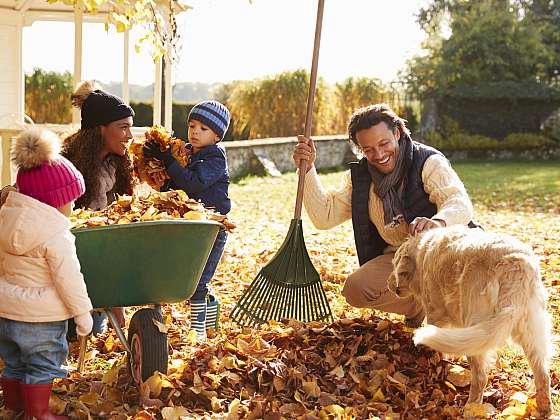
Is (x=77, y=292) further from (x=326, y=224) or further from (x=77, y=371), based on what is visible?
(x=326, y=224)

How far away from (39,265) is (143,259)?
51cm

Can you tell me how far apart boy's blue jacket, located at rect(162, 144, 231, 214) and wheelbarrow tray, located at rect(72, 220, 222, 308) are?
917mm

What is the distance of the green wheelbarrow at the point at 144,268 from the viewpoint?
11.2ft

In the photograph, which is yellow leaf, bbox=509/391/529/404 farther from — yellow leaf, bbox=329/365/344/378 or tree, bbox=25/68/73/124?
tree, bbox=25/68/73/124

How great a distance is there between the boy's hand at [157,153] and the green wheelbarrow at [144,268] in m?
0.98

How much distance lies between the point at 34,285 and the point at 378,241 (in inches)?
86.6


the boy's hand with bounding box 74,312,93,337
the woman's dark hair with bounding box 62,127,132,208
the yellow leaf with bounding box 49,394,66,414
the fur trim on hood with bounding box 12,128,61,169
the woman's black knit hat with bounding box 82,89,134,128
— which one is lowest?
the yellow leaf with bounding box 49,394,66,414

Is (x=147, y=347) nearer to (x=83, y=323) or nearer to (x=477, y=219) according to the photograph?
(x=83, y=323)

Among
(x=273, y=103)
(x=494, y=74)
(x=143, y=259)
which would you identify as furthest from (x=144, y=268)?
(x=494, y=74)

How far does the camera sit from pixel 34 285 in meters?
3.16

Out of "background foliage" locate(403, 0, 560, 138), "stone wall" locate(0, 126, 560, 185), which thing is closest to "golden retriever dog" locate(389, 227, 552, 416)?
"stone wall" locate(0, 126, 560, 185)

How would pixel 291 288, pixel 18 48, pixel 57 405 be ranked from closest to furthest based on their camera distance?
pixel 57 405, pixel 291 288, pixel 18 48

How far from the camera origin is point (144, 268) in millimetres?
3535

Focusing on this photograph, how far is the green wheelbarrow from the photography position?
11.2 feet
